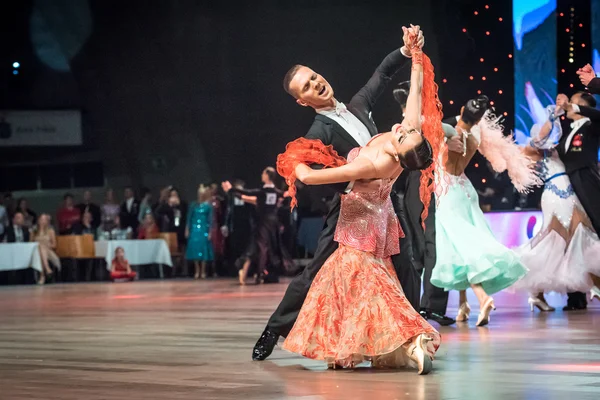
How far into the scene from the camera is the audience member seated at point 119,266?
16875 mm

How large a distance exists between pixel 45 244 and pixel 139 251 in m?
1.50

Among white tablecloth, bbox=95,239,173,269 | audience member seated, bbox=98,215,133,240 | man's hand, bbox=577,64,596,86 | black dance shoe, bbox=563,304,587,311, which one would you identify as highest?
man's hand, bbox=577,64,596,86

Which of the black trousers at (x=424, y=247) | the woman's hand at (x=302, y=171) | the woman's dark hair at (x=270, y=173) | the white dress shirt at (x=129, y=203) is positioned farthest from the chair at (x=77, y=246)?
the woman's hand at (x=302, y=171)

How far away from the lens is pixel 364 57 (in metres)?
18.5

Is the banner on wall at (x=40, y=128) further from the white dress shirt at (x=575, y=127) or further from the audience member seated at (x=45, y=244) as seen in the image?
the white dress shirt at (x=575, y=127)

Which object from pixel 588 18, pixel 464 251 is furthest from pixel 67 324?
pixel 588 18

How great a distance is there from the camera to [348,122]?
503cm

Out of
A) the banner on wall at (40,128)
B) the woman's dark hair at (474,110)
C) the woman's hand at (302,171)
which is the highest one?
the banner on wall at (40,128)

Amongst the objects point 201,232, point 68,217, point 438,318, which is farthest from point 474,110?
point 68,217

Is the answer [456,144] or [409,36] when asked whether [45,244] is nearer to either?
[456,144]

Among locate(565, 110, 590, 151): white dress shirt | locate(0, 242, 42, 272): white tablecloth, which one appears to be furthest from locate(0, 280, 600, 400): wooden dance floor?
locate(0, 242, 42, 272): white tablecloth

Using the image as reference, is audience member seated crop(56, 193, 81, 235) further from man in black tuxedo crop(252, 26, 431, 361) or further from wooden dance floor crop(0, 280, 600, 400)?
man in black tuxedo crop(252, 26, 431, 361)

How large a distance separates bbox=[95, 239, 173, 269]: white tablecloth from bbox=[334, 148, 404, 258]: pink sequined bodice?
1239cm

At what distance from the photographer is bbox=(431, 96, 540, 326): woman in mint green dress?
7246 millimetres
